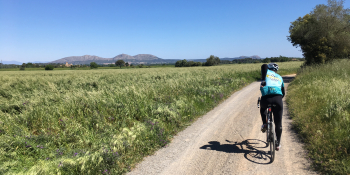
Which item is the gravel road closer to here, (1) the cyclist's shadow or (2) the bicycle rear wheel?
(1) the cyclist's shadow

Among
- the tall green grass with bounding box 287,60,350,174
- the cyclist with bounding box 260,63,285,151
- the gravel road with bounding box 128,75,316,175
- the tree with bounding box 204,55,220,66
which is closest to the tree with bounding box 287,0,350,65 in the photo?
the tall green grass with bounding box 287,60,350,174

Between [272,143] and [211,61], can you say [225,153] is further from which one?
[211,61]

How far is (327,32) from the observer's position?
20.2 m

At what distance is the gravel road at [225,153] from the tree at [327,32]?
19792 mm

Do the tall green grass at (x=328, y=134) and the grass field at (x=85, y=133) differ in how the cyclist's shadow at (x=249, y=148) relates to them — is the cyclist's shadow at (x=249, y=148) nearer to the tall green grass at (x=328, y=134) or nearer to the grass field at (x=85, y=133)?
the tall green grass at (x=328, y=134)

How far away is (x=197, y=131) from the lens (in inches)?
257

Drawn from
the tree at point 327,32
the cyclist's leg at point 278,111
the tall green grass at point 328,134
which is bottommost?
the tall green grass at point 328,134

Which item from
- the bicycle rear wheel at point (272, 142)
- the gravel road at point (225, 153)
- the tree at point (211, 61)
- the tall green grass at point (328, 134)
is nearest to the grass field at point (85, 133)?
the gravel road at point (225, 153)

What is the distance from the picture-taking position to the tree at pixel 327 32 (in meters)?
20.0

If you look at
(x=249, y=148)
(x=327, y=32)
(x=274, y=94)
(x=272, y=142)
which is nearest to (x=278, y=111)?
(x=274, y=94)

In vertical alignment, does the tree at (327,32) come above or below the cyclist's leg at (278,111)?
above

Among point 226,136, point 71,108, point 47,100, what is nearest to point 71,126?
point 71,108

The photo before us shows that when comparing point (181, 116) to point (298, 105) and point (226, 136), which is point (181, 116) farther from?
point (298, 105)

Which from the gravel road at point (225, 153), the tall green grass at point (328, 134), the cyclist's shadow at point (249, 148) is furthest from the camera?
the cyclist's shadow at point (249, 148)
